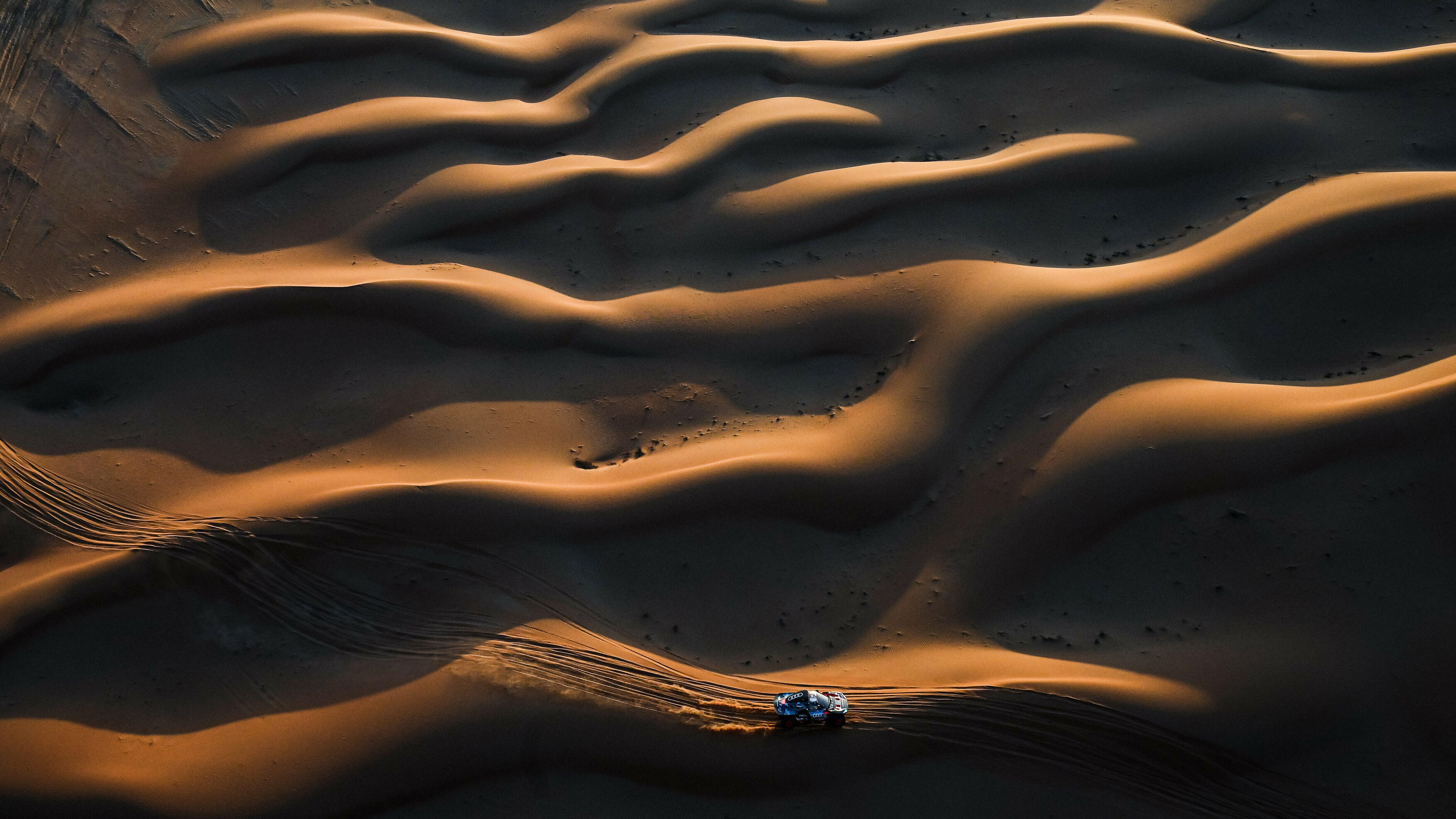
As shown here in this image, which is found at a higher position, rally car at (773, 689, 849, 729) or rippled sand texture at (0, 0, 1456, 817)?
rippled sand texture at (0, 0, 1456, 817)

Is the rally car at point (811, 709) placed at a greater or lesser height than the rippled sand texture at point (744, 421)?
lesser

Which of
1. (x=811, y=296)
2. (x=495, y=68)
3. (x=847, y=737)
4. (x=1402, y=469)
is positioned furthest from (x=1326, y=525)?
(x=495, y=68)

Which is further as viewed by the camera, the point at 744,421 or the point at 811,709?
the point at 744,421

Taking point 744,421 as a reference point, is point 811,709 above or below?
below

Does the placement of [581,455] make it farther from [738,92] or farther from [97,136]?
[97,136]

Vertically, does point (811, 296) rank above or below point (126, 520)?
above
